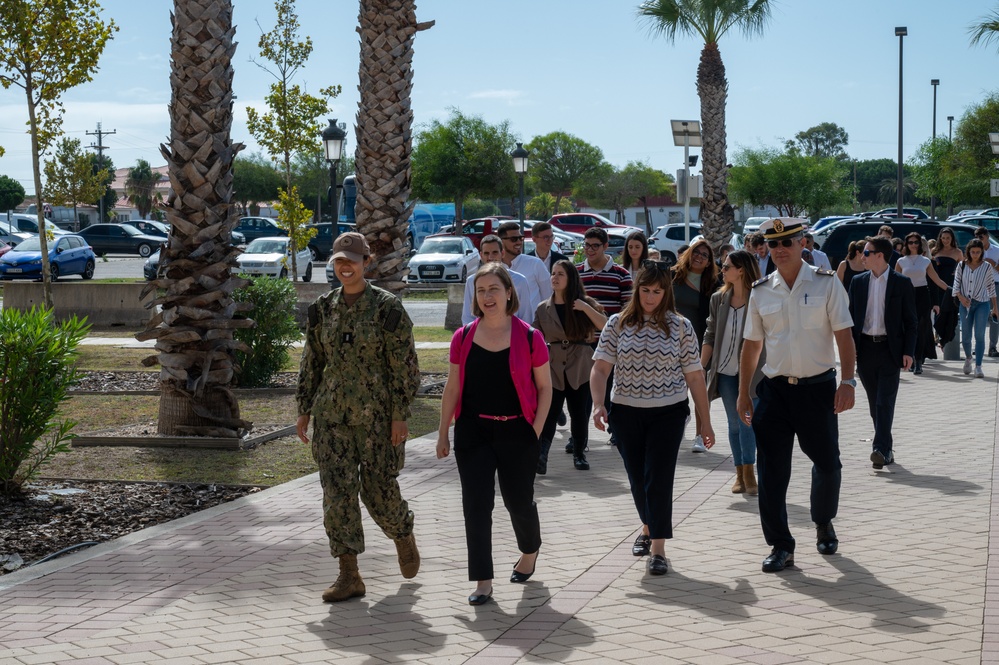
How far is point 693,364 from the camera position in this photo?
657cm

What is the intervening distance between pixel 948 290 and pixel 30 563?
13.0 metres

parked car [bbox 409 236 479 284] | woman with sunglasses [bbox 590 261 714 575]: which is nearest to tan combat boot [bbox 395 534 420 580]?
woman with sunglasses [bbox 590 261 714 575]

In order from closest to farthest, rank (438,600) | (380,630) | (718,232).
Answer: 1. (380,630)
2. (438,600)
3. (718,232)

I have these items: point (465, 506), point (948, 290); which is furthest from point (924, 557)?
point (948, 290)

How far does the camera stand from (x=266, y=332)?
14.5m

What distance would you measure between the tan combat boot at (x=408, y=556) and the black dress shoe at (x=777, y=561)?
1.81 m

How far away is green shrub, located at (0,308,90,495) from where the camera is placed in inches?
314

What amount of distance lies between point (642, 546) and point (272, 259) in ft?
96.5

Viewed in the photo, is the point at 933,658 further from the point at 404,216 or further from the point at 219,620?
the point at 404,216

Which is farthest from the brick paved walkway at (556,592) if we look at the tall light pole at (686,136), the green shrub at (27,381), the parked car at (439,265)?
the parked car at (439,265)

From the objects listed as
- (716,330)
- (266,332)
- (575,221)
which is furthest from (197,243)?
(575,221)

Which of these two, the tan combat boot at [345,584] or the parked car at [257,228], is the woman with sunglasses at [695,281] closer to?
the tan combat boot at [345,584]

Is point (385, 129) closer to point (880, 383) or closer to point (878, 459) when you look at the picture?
point (880, 383)

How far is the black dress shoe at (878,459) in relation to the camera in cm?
905
